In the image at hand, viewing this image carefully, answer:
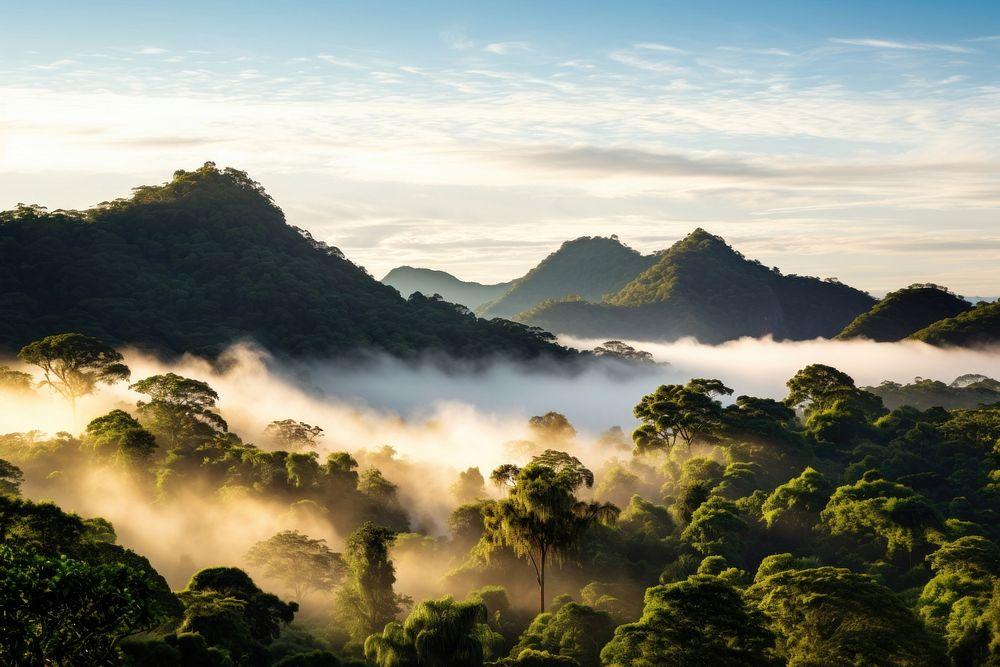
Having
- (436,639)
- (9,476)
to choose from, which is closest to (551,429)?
(9,476)

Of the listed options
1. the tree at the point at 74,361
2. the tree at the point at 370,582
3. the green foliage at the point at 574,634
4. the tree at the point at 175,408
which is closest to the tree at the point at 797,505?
the green foliage at the point at 574,634

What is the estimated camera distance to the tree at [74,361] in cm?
10181

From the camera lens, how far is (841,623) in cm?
4534

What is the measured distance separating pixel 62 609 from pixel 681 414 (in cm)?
8244

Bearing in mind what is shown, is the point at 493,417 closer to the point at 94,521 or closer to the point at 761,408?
the point at 761,408

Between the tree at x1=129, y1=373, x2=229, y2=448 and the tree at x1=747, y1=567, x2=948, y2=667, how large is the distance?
218ft

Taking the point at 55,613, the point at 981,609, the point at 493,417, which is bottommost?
the point at 493,417

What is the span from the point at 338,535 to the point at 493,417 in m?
113

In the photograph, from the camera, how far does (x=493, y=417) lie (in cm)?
19688

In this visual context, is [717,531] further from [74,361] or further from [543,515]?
[74,361]

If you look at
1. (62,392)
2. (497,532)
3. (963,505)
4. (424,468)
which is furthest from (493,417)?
(497,532)

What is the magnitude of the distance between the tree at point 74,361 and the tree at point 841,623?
266 ft

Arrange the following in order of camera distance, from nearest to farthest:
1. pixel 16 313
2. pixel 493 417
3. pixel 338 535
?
pixel 338 535 < pixel 16 313 < pixel 493 417

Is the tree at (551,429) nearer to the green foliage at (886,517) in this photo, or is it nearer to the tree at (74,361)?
the green foliage at (886,517)
